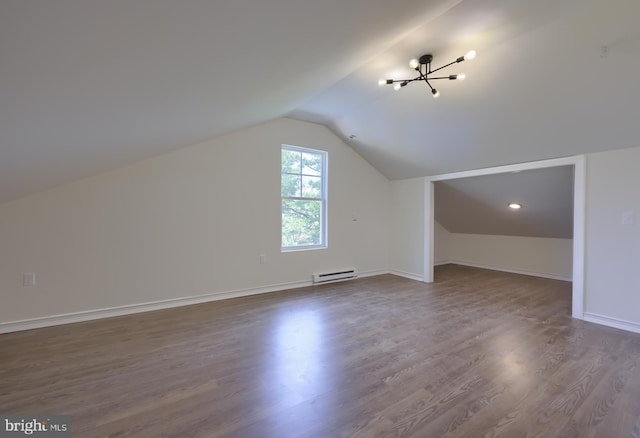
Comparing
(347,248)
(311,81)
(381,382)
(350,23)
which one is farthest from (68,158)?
(347,248)

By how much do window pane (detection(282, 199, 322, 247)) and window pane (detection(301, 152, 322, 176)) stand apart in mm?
538

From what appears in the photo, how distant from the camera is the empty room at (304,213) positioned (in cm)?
155

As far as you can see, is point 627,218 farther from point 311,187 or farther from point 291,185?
point 291,185

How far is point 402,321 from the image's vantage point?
319 cm

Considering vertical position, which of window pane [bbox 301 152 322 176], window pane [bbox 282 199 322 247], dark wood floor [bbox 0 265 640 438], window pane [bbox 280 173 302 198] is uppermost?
window pane [bbox 301 152 322 176]

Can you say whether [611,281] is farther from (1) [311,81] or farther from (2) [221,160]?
(2) [221,160]

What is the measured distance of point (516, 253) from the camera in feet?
19.4

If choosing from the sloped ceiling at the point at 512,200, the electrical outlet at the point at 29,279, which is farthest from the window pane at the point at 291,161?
the electrical outlet at the point at 29,279

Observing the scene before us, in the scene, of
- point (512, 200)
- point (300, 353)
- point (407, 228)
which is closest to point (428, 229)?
point (407, 228)

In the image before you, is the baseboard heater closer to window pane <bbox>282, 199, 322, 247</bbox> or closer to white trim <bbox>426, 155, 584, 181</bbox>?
window pane <bbox>282, 199, 322, 247</bbox>

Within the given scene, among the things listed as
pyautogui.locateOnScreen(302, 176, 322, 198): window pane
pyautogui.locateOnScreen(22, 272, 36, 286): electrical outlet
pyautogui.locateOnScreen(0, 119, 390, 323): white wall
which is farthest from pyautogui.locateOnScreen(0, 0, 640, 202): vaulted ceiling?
pyautogui.locateOnScreen(302, 176, 322, 198): window pane

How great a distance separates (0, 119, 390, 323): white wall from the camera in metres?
2.96

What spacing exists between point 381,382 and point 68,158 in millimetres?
3030

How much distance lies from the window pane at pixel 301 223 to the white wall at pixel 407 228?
1699mm
